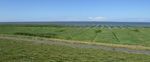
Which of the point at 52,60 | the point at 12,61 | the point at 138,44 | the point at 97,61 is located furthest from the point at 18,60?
the point at 138,44

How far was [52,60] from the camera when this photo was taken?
23812 millimetres

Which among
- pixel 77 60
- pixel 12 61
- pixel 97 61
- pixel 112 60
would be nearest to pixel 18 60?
pixel 12 61

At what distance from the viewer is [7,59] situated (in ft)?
77.2

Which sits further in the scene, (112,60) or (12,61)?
(112,60)

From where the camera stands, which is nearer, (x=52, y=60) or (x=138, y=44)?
(x=52, y=60)

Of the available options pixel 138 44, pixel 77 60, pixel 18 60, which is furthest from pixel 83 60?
pixel 138 44

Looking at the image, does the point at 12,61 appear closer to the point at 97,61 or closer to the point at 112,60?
the point at 97,61

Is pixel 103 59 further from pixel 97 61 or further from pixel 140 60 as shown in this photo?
pixel 140 60

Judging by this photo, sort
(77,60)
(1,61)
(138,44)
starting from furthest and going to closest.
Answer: (138,44) < (77,60) < (1,61)

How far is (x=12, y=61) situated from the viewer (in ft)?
74.5

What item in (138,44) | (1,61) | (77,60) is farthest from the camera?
(138,44)

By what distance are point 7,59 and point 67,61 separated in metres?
5.66

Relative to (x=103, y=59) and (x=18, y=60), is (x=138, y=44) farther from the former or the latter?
(x=18, y=60)

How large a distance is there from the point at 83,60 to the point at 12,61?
6.62 metres
